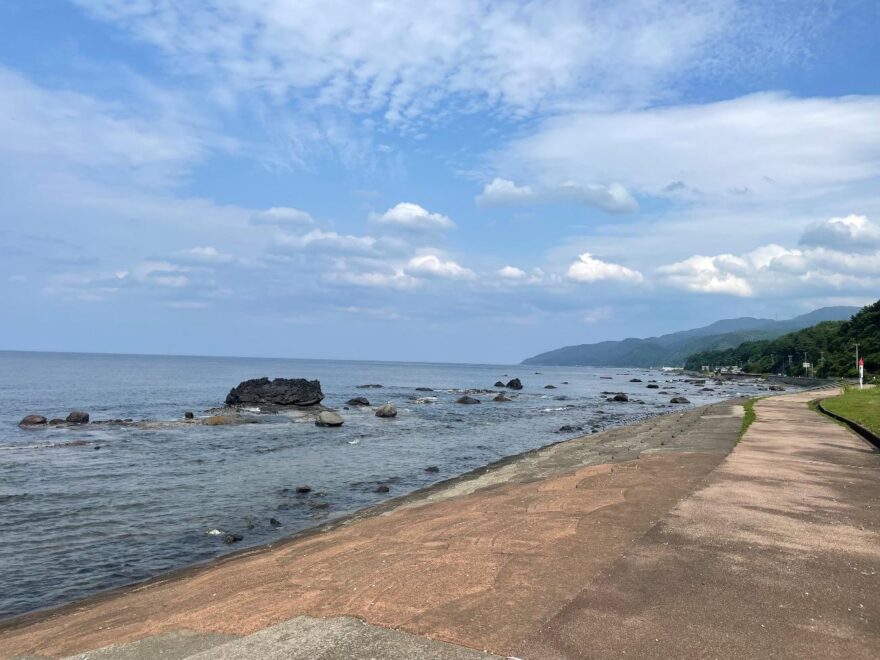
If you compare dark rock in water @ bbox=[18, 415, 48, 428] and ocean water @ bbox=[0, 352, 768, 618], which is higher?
dark rock in water @ bbox=[18, 415, 48, 428]

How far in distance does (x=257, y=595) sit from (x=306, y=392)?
5052 centimetres

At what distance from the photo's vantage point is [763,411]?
33.7 metres

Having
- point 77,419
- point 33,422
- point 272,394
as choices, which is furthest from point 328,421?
point 33,422

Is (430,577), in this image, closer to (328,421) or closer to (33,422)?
(328,421)

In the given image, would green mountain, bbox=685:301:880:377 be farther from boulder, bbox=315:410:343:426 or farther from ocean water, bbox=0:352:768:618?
boulder, bbox=315:410:343:426

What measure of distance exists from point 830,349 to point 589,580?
15173 centimetres

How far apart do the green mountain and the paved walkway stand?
3803 inches

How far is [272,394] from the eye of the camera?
55.7 metres

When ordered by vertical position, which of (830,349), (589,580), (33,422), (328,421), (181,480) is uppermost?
(830,349)

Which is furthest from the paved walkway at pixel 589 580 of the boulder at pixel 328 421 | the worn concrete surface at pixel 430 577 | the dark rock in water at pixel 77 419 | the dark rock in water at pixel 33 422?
the dark rock in water at pixel 33 422

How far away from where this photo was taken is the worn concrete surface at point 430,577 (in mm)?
6141

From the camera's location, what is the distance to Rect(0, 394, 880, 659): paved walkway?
17.8ft

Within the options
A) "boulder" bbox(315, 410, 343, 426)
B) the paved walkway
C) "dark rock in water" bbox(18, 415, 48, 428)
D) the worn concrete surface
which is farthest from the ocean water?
the paved walkway

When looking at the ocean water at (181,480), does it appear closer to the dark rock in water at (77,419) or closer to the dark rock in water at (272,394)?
the dark rock in water at (77,419)
